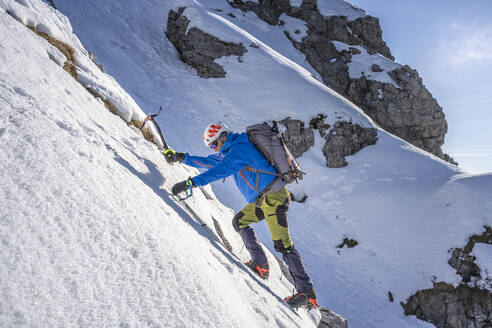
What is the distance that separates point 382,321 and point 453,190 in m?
7.03

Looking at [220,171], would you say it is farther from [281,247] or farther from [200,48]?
[200,48]

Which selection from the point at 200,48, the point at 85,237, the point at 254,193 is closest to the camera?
the point at 85,237

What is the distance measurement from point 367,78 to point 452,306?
89.1ft

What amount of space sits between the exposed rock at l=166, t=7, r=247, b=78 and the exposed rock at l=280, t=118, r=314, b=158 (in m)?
7.72

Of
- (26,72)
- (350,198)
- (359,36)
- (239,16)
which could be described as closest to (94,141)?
(26,72)

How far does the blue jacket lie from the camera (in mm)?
4359

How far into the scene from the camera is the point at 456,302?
9656 millimetres

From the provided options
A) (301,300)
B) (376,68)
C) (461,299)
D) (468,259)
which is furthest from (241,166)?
(376,68)

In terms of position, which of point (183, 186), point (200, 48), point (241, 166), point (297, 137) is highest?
point (200, 48)

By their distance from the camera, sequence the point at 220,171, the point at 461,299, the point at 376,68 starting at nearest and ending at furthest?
1. the point at 220,171
2. the point at 461,299
3. the point at 376,68

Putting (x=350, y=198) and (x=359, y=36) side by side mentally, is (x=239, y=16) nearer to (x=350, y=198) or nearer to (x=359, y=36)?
(x=359, y=36)

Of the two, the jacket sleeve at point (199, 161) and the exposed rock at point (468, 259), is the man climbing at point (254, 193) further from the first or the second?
the exposed rock at point (468, 259)

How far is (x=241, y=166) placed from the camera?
175 inches

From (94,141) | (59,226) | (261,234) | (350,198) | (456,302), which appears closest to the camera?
(59,226)
